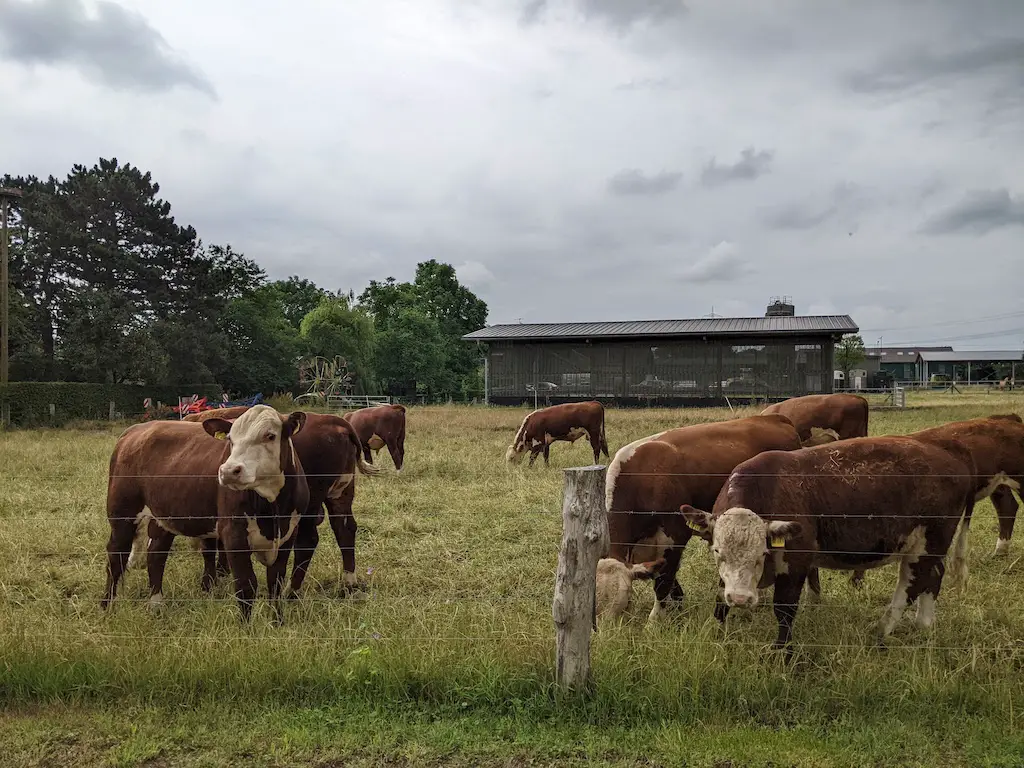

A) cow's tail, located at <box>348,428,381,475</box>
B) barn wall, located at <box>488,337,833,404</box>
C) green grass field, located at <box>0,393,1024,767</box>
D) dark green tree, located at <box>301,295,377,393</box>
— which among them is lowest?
green grass field, located at <box>0,393,1024,767</box>

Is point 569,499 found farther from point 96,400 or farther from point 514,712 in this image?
point 96,400

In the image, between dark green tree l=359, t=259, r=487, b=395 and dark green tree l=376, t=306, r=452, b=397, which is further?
dark green tree l=359, t=259, r=487, b=395

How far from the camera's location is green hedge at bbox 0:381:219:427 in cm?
2419

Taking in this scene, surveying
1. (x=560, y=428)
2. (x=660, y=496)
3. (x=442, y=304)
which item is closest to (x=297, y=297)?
(x=442, y=304)

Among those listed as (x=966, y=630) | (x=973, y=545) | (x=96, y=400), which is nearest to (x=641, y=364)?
(x=96, y=400)

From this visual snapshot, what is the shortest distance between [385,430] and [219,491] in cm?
785

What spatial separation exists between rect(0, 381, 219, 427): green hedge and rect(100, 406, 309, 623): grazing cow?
22.3 metres

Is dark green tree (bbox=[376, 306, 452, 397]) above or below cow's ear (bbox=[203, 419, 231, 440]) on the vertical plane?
above

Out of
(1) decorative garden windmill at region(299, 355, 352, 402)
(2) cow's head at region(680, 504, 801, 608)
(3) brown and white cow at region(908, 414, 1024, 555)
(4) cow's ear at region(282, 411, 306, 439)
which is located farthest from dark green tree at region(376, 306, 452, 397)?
(2) cow's head at region(680, 504, 801, 608)

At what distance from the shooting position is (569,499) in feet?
12.8

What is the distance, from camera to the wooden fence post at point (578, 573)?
381 cm

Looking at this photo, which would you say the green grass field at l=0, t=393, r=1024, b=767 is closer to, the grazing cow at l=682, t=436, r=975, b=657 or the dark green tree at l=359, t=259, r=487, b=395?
the grazing cow at l=682, t=436, r=975, b=657

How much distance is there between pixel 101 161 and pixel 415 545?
112 ft

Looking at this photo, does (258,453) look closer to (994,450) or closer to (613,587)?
(613,587)
